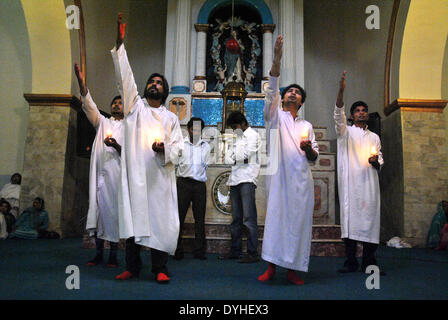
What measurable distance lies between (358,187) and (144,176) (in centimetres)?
232

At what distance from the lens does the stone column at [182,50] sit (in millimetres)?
10023

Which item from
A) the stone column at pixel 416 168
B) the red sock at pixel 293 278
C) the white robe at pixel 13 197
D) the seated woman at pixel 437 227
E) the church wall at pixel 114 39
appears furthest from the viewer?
the church wall at pixel 114 39

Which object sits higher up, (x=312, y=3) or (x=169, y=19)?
(x=312, y=3)

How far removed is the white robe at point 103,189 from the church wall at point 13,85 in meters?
5.69

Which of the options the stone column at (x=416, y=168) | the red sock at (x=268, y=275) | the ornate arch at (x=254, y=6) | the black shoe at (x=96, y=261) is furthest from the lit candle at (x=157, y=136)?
the ornate arch at (x=254, y=6)

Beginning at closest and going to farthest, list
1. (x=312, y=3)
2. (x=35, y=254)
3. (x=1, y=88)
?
(x=35, y=254) → (x=1, y=88) → (x=312, y=3)

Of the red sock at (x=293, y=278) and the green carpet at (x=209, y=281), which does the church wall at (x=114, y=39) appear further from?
the red sock at (x=293, y=278)

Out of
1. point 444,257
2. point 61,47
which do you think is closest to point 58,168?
point 61,47

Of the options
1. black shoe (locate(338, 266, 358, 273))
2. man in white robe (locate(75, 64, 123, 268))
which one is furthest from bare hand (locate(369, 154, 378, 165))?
man in white robe (locate(75, 64, 123, 268))

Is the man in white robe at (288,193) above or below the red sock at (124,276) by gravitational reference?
above

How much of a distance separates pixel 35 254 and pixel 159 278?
2692 millimetres

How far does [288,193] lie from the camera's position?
3617mm

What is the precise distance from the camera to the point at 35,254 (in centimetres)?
522
